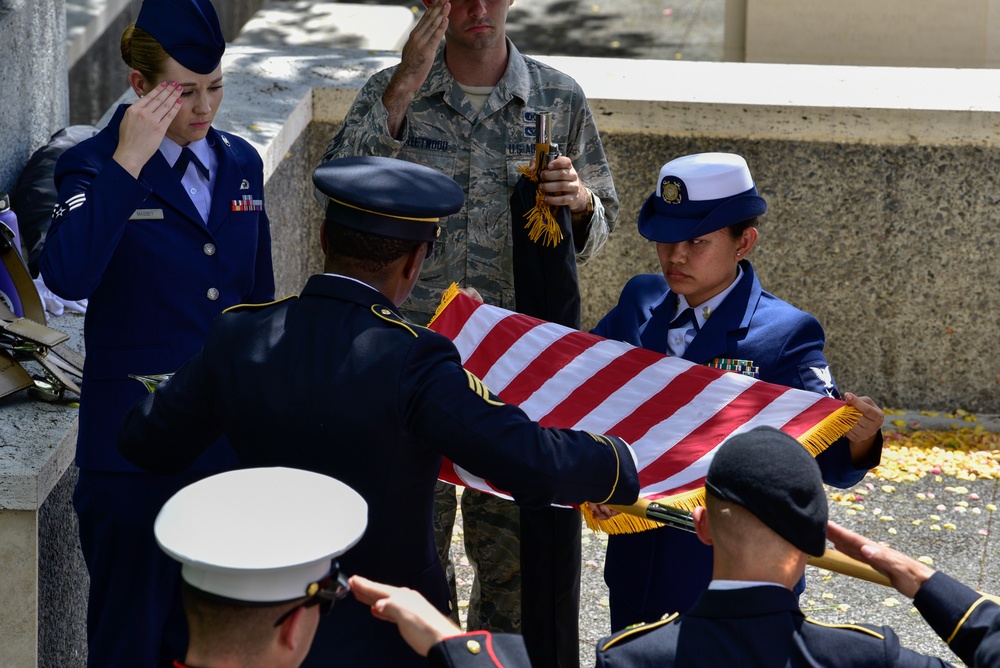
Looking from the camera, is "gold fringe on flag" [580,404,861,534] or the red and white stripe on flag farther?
the red and white stripe on flag

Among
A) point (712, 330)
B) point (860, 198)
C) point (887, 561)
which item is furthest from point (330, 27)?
point (887, 561)

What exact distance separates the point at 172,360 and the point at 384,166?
965 mm

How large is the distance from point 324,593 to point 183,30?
1.91 m

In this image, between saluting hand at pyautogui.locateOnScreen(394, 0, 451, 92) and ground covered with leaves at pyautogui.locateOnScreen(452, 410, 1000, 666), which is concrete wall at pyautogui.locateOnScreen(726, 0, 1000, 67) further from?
saluting hand at pyautogui.locateOnScreen(394, 0, 451, 92)

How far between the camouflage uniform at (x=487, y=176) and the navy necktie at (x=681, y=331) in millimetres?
831

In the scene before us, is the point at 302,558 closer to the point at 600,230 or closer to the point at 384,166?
the point at 384,166

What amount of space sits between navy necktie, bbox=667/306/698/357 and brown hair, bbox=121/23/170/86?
64.8 inches

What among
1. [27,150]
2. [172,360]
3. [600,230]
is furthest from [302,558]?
[27,150]

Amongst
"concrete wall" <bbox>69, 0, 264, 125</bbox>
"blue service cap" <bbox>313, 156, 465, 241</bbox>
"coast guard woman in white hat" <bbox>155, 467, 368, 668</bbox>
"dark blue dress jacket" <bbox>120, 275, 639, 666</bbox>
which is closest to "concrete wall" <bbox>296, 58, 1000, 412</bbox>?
"blue service cap" <bbox>313, 156, 465, 241</bbox>

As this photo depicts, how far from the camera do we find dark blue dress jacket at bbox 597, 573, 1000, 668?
2.58 m

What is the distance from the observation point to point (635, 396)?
4.21 metres

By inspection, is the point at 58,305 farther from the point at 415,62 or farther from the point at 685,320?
the point at 685,320

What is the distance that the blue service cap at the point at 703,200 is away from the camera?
3.93 metres

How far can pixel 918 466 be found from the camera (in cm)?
667
